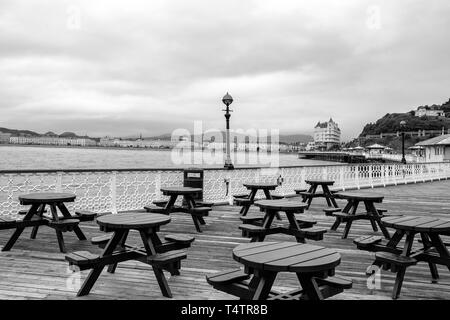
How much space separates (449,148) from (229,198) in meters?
27.5

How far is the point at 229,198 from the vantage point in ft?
31.8

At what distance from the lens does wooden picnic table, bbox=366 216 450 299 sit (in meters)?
3.29

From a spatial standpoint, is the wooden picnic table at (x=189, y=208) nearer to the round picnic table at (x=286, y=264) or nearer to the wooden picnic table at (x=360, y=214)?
the wooden picnic table at (x=360, y=214)

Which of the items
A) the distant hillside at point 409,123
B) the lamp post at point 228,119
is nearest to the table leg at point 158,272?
the lamp post at point 228,119

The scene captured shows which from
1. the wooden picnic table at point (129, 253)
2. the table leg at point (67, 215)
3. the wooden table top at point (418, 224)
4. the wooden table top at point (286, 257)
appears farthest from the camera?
the table leg at point (67, 215)

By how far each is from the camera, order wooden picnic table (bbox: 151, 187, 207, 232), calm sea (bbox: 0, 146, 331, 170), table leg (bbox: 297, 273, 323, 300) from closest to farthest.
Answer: table leg (bbox: 297, 273, 323, 300) → wooden picnic table (bbox: 151, 187, 207, 232) → calm sea (bbox: 0, 146, 331, 170)

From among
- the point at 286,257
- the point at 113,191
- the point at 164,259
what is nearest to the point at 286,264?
the point at 286,257

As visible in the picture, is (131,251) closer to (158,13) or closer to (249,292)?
(249,292)

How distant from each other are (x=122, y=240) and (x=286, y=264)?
2.12 m

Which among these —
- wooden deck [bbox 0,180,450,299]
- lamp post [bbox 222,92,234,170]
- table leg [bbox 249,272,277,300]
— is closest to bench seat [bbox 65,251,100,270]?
wooden deck [bbox 0,180,450,299]

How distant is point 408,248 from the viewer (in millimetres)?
3473

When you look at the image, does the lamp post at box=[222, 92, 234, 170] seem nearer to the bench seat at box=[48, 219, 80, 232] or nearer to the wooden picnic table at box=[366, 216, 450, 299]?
the bench seat at box=[48, 219, 80, 232]

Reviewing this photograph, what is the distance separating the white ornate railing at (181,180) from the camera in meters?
7.42
